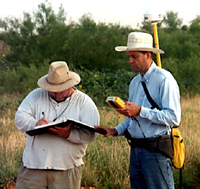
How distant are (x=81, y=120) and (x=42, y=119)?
387 millimetres

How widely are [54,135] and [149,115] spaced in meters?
0.92

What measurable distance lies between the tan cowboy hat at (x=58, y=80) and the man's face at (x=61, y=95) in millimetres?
80

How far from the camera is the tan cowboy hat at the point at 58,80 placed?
3429 mm

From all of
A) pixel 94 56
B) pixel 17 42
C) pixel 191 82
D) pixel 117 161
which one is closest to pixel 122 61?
pixel 94 56

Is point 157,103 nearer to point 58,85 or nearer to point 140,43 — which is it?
point 140,43

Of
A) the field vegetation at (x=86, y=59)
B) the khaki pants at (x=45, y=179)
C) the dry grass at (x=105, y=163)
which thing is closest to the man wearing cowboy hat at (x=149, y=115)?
the khaki pants at (x=45, y=179)

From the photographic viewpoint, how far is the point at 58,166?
3375mm

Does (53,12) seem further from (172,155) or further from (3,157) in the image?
(172,155)

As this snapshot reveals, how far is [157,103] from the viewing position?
11.1ft

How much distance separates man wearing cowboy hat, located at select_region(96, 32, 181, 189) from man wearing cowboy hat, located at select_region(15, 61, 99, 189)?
275 millimetres

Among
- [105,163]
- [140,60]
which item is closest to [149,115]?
[140,60]

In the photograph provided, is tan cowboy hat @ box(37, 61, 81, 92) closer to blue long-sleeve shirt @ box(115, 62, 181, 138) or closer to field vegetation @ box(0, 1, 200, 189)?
blue long-sleeve shirt @ box(115, 62, 181, 138)

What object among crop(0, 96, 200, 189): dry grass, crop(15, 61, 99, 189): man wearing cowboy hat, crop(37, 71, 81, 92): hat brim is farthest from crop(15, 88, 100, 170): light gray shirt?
crop(0, 96, 200, 189): dry grass

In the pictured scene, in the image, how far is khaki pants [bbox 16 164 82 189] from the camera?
3381 millimetres
